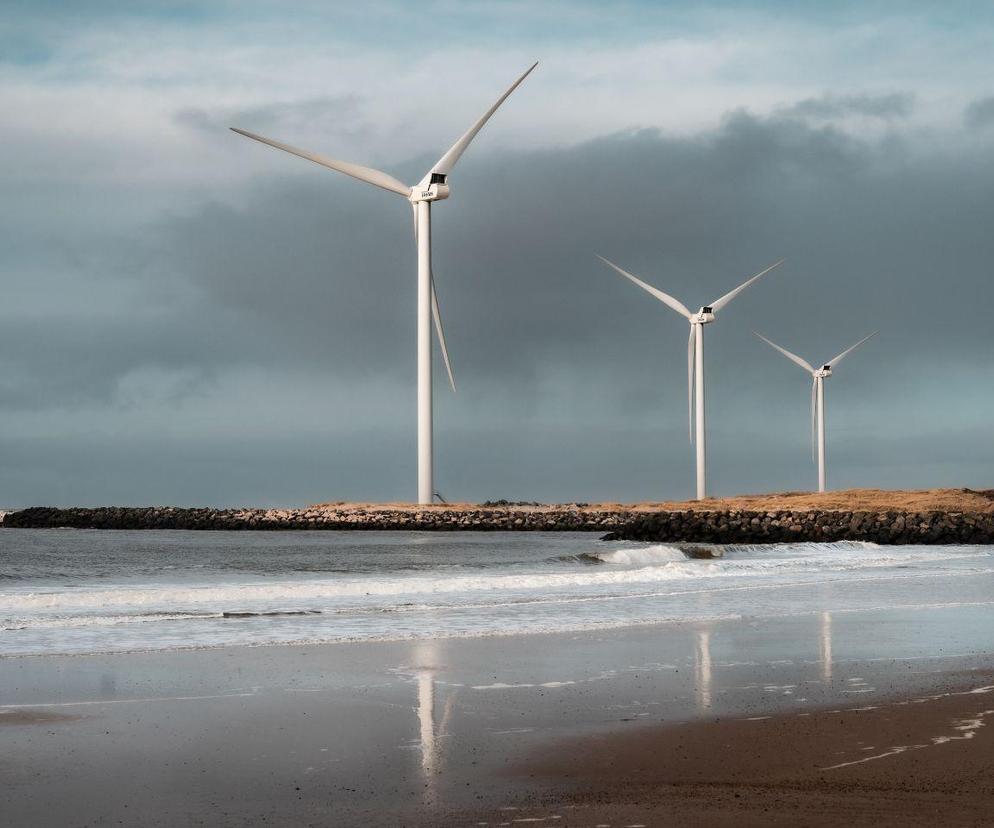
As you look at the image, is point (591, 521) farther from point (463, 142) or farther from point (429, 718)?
point (429, 718)

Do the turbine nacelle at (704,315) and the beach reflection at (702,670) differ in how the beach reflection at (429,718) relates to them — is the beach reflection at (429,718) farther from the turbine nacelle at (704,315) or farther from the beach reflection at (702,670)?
the turbine nacelle at (704,315)

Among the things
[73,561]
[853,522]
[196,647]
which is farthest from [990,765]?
[853,522]

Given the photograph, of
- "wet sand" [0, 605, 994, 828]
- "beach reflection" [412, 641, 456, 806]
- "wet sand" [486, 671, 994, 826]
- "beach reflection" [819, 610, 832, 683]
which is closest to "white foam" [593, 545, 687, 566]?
"beach reflection" [819, 610, 832, 683]

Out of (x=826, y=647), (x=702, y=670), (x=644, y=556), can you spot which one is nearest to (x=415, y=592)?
(x=826, y=647)

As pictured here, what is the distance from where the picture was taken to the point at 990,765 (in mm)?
7367

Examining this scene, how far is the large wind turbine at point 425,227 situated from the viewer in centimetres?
5272

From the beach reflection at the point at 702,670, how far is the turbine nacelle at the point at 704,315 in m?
62.6

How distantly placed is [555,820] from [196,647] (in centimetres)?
911

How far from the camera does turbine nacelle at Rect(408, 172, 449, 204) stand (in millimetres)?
57750

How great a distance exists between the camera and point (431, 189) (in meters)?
57.7

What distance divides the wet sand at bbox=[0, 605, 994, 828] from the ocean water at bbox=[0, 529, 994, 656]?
272 cm

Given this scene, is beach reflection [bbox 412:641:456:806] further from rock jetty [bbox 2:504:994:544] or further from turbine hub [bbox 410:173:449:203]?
rock jetty [bbox 2:504:994:544]

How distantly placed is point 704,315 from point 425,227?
27547mm

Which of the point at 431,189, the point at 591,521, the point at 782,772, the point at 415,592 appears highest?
the point at 431,189
